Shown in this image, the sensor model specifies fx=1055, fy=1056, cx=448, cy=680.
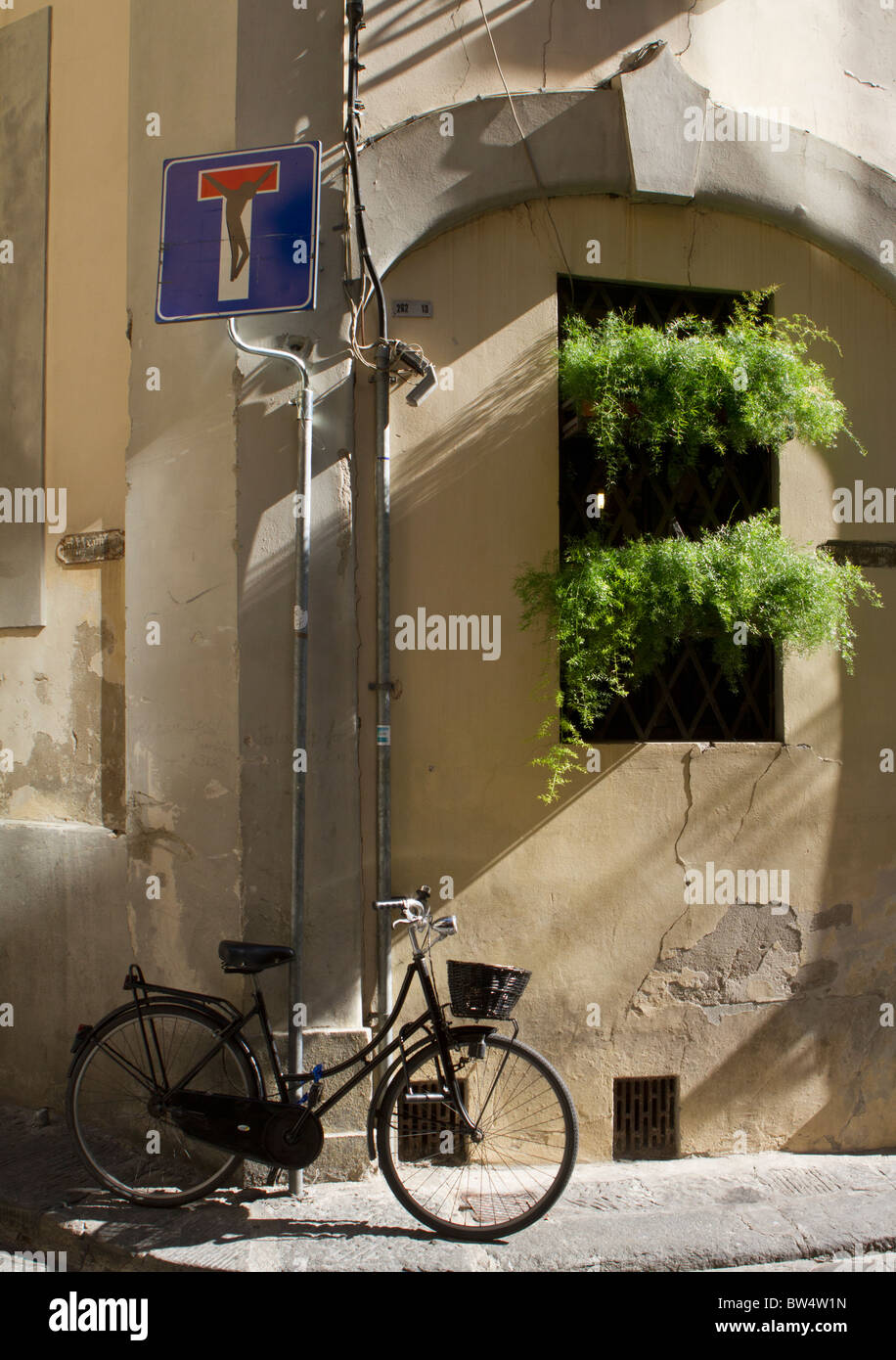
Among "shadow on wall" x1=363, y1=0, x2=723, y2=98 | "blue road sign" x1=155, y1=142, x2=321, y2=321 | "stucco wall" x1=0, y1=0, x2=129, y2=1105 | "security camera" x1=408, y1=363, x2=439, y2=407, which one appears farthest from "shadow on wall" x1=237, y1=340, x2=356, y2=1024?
"shadow on wall" x1=363, y1=0, x2=723, y2=98

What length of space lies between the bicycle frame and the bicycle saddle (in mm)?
154

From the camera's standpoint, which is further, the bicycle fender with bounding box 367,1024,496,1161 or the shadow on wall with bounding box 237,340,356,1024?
the shadow on wall with bounding box 237,340,356,1024

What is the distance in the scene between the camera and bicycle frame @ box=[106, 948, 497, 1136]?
4.37 metres

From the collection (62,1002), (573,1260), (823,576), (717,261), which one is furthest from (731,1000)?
(717,261)

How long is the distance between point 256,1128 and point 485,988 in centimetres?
116

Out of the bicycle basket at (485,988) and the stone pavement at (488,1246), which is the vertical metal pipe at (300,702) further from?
the bicycle basket at (485,988)

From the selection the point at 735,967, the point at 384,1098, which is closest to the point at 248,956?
the point at 384,1098

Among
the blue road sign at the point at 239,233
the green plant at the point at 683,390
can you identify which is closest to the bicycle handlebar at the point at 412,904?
the green plant at the point at 683,390

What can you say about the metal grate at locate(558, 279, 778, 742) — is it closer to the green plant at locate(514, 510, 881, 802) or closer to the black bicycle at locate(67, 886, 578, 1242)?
the green plant at locate(514, 510, 881, 802)

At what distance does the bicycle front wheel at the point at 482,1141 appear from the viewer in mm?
4301

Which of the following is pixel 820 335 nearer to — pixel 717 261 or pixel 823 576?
pixel 717 261

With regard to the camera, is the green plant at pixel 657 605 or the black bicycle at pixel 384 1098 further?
the green plant at pixel 657 605

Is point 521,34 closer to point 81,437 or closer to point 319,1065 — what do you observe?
point 81,437

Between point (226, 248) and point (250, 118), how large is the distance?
1039mm
